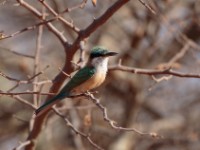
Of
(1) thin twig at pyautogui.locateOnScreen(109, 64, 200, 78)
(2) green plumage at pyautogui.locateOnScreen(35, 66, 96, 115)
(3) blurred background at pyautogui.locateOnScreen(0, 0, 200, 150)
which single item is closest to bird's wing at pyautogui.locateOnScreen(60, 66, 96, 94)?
(2) green plumage at pyautogui.locateOnScreen(35, 66, 96, 115)

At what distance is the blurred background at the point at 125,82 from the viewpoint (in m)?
7.72

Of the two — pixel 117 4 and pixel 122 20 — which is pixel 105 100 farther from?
pixel 117 4

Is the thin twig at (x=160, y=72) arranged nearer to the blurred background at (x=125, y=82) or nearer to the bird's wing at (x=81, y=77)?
the bird's wing at (x=81, y=77)

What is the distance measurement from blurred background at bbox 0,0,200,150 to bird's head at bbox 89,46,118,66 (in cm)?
260

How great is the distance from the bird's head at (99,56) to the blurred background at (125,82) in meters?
2.60

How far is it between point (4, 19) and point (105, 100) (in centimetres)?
217

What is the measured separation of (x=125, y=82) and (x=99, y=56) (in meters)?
3.66

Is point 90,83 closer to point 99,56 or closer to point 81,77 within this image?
point 81,77

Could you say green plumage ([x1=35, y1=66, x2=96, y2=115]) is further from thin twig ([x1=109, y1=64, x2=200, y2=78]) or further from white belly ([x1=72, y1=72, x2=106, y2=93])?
thin twig ([x1=109, y1=64, x2=200, y2=78])

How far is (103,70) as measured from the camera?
171 inches

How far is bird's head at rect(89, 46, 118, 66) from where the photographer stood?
173 inches

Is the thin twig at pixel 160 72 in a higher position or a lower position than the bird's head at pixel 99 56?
lower

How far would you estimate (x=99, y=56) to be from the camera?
177 inches

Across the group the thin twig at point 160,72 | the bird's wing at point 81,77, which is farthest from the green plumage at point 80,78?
the thin twig at point 160,72
